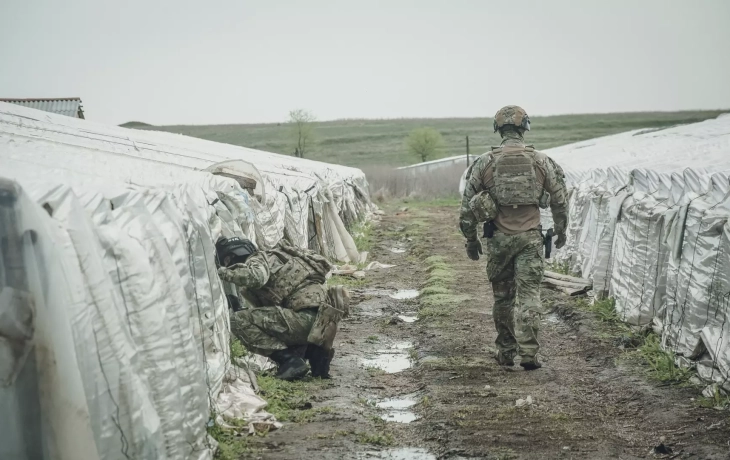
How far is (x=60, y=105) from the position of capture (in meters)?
23.6

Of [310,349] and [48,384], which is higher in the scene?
[48,384]

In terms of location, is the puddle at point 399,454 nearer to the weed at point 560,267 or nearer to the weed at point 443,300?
the weed at point 443,300

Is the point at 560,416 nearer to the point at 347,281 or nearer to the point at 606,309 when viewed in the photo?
the point at 606,309

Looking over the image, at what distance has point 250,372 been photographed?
22.2 ft

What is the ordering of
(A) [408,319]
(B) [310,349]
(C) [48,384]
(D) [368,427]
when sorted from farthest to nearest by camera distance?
(A) [408,319] → (B) [310,349] → (D) [368,427] → (C) [48,384]

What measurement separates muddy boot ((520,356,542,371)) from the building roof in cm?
1712

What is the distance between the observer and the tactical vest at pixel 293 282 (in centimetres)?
709

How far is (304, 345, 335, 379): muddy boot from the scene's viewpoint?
7410 millimetres

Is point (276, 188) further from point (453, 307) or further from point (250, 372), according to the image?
point (250, 372)

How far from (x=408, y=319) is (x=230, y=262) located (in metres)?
4.50

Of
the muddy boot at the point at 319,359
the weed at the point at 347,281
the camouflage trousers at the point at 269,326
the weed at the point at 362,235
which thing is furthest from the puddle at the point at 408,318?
the weed at the point at 362,235

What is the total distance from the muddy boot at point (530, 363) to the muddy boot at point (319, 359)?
1.63m

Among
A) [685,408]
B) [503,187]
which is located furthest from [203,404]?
[503,187]

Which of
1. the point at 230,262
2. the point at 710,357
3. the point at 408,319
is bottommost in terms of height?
the point at 408,319
